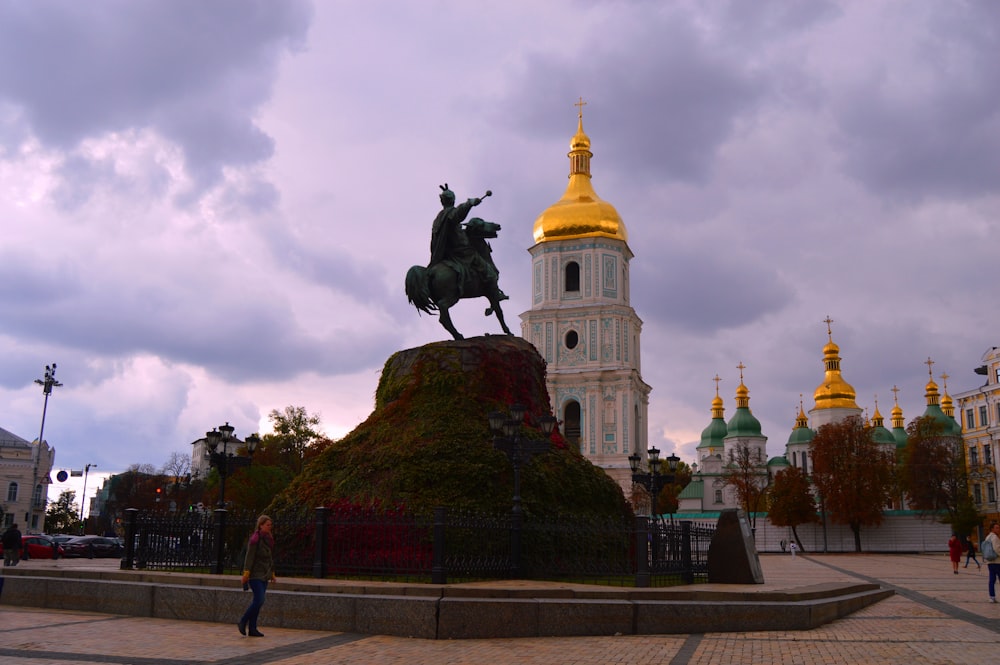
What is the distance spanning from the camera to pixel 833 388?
87.6m

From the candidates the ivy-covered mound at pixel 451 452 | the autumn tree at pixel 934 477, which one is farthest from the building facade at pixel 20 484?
the autumn tree at pixel 934 477

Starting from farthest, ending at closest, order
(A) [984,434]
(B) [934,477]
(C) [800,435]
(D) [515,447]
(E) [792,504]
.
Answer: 1. (C) [800,435]
2. (A) [984,434]
3. (B) [934,477]
4. (E) [792,504]
5. (D) [515,447]

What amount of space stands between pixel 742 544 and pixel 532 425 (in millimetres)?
4403

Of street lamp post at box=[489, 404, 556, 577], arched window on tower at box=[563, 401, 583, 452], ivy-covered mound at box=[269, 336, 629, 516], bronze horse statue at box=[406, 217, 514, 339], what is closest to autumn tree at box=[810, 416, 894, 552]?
arched window on tower at box=[563, 401, 583, 452]

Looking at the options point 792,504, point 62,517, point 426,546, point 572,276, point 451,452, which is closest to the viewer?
point 426,546

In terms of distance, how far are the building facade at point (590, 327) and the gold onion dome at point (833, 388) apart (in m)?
24.8

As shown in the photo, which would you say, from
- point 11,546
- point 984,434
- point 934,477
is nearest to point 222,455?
point 11,546

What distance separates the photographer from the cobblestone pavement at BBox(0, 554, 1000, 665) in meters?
8.70

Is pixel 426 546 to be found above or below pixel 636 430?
below

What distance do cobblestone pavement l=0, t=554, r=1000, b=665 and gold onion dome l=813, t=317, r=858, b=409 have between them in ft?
260

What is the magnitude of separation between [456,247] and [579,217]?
179ft

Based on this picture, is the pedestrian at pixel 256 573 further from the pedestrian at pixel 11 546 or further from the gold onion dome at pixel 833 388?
the gold onion dome at pixel 833 388

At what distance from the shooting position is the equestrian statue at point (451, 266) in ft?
58.7

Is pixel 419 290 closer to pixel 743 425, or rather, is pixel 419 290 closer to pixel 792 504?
pixel 792 504
